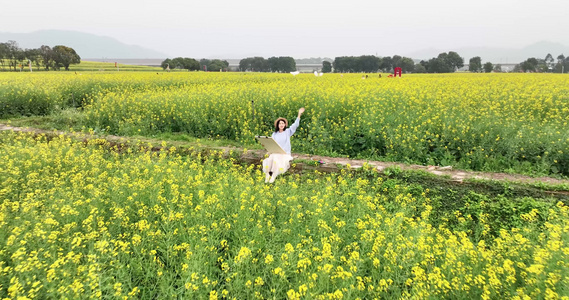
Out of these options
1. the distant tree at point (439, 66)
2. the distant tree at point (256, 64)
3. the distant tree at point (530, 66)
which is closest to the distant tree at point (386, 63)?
the distant tree at point (439, 66)

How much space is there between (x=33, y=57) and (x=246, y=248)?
201ft

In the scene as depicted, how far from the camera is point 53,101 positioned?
12875 millimetres

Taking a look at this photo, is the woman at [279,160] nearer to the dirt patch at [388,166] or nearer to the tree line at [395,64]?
the dirt patch at [388,166]

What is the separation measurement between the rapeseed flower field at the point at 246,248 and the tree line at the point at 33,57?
54.6m

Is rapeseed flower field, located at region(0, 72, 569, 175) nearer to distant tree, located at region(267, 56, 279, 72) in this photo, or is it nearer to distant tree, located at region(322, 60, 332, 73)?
distant tree, located at region(322, 60, 332, 73)

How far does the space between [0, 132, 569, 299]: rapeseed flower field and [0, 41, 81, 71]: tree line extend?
5460 centimetres

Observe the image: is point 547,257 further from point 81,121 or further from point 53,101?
point 53,101

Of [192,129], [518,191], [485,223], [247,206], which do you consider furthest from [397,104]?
[247,206]

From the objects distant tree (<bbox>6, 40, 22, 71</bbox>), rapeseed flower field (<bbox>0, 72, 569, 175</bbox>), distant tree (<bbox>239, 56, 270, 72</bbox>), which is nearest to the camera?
rapeseed flower field (<bbox>0, 72, 569, 175</bbox>)

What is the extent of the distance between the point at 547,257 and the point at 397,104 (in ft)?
25.2

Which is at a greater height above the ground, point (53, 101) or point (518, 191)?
point (53, 101)

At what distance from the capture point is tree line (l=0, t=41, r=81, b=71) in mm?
46147

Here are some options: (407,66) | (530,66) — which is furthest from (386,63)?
(530,66)

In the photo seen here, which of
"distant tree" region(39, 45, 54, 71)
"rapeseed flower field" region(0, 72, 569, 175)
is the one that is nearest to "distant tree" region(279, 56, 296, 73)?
"distant tree" region(39, 45, 54, 71)
